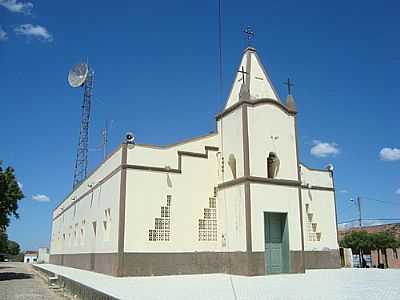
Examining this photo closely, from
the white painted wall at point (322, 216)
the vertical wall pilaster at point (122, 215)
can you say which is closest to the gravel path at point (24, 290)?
the vertical wall pilaster at point (122, 215)

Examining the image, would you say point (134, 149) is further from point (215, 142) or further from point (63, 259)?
point (63, 259)

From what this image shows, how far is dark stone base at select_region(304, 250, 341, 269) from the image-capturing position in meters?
22.5

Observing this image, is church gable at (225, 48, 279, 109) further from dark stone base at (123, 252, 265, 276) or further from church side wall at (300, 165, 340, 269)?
dark stone base at (123, 252, 265, 276)

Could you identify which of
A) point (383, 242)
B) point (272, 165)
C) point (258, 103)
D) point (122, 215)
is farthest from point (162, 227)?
point (383, 242)

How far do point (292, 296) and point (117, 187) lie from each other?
11.1 meters

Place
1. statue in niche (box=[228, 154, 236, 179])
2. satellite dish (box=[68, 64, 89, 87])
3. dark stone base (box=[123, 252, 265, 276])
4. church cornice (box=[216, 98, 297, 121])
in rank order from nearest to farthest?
dark stone base (box=[123, 252, 265, 276]) < church cornice (box=[216, 98, 297, 121]) < statue in niche (box=[228, 154, 236, 179]) < satellite dish (box=[68, 64, 89, 87])

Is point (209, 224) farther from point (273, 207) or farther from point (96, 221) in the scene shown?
point (96, 221)

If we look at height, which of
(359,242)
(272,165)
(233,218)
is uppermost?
(272,165)

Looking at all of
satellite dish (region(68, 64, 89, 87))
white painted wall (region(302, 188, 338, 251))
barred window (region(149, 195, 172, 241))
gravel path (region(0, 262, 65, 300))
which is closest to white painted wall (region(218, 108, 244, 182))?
barred window (region(149, 195, 172, 241))

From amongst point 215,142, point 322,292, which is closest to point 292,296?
point 322,292

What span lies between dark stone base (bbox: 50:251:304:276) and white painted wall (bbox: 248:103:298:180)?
3810 millimetres

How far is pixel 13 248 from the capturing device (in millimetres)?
102750

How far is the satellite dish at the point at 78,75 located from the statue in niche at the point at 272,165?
18.7 m

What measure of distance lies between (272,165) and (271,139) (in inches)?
50.2
